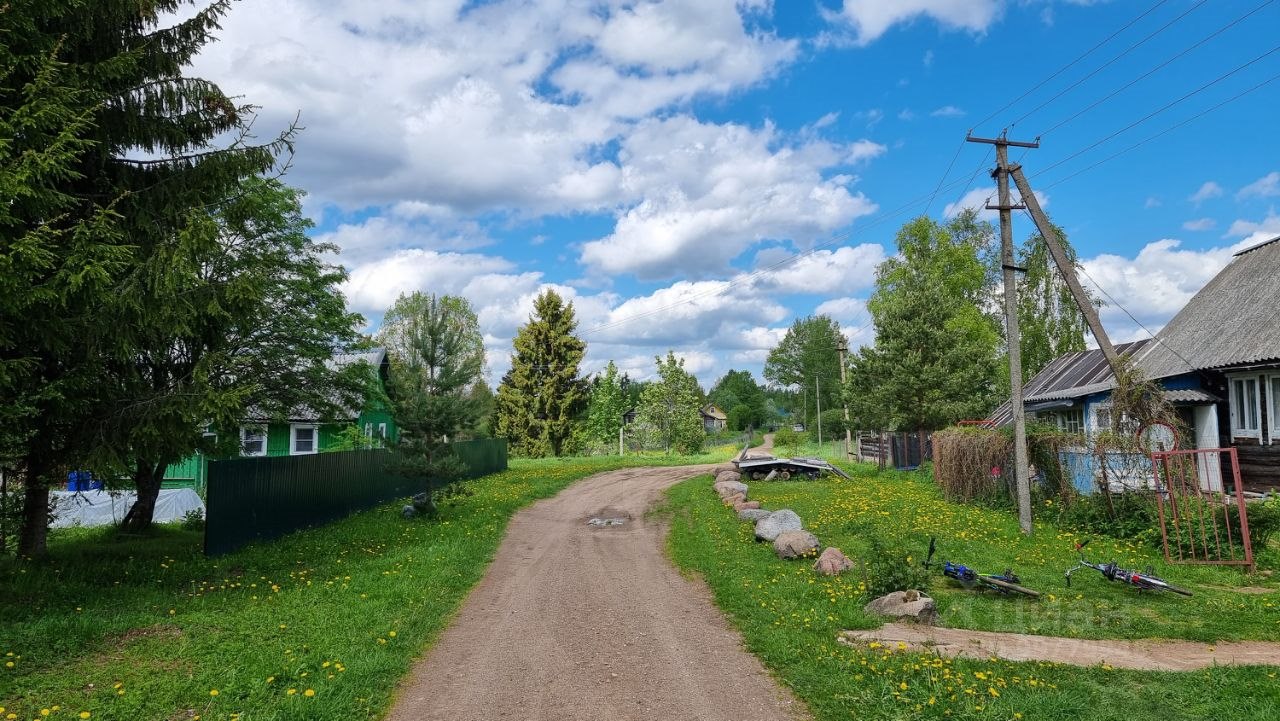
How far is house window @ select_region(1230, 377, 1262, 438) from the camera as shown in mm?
17359

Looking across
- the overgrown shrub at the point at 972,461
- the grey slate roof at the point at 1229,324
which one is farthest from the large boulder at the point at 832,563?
the grey slate roof at the point at 1229,324

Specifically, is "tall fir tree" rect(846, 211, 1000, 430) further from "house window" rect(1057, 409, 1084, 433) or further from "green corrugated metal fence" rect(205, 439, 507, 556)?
"green corrugated metal fence" rect(205, 439, 507, 556)

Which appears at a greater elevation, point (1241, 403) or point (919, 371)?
point (919, 371)

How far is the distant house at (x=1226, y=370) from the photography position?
1700 cm

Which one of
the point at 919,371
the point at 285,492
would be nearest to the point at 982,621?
the point at 285,492

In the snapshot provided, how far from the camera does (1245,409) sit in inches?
699

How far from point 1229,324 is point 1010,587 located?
1522 centimetres

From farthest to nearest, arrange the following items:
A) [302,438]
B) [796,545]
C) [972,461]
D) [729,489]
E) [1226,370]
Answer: [302,438] → [729,489] → [972,461] → [1226,370] → [796,545]

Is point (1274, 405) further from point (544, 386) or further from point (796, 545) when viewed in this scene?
point (544, 386)

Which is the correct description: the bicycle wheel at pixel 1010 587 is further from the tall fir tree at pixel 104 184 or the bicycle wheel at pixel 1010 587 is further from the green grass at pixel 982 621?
the tall fir tree at pixel 104 184

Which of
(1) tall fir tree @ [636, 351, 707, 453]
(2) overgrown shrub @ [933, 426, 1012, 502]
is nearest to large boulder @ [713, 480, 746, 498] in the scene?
(2) overgrown shrub @ [933, 426, 1012, 502]

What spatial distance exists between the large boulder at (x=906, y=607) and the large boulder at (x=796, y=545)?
10.3 feet

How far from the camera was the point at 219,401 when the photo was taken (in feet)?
30.1

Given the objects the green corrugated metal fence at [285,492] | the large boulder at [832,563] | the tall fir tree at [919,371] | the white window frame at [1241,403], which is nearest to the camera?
the large boulder at [832,563]
